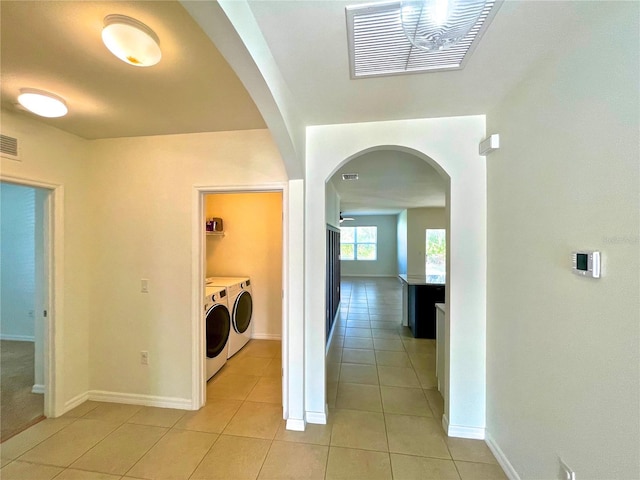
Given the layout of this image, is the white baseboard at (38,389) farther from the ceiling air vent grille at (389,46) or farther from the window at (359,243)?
the window at (359,243)

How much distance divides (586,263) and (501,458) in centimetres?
151

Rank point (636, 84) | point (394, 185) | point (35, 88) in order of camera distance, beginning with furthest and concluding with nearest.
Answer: point (394, 185) < point (35, 88) < point (636, 84)

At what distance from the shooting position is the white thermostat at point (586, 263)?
3.41 feet

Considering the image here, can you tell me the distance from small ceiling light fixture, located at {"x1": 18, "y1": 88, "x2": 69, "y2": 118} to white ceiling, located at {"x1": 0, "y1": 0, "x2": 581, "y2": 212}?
45mm

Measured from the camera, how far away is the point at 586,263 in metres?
1.08

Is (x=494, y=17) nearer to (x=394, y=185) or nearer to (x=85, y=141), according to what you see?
(x=85, y=141)

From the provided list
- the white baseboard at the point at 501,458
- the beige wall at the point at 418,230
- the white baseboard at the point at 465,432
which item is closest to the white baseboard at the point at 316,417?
the white baseboard at the point at 465,432

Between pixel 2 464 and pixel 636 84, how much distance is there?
3.91 metres

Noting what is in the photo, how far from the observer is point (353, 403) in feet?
7.97

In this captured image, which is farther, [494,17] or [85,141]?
[85,141]

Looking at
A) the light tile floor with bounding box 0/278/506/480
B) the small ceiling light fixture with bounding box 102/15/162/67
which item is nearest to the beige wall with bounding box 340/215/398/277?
the light tile floor with bounding box 0/278/506/480

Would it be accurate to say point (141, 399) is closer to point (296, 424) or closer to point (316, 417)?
point (296, 424)

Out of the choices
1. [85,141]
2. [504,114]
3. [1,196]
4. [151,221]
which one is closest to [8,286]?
[1,196]

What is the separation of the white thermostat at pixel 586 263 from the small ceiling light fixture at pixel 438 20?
107cm
